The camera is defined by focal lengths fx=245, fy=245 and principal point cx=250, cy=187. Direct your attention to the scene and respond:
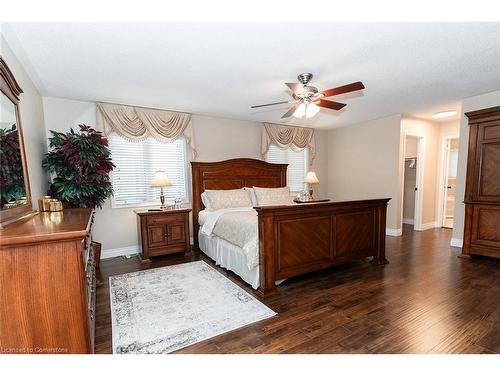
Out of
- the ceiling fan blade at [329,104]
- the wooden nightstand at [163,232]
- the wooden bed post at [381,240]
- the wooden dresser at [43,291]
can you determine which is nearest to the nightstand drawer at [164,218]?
the wooden nightstand at [163,232]

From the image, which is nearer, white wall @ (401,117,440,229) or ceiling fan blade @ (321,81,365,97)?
ceiling fan blade @ (321,81,365,97)

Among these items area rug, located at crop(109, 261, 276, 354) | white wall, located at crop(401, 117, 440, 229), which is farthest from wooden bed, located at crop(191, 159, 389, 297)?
white wall, located at crop(401, 117, 440, 229)

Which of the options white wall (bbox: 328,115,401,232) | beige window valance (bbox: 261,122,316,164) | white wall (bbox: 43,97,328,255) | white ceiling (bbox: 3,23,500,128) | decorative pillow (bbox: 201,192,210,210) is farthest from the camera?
beige window valance (bbox: 261,122,316,164)

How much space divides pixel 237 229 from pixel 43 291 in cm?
197

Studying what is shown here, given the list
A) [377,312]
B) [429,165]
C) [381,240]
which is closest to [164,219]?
[377,312]

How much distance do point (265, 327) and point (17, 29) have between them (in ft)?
10.3

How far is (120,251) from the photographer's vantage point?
409 cm

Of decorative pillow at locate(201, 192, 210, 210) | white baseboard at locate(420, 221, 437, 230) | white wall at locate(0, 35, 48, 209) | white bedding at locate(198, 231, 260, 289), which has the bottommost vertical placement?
white baseboard at locate(420, 221, 437, 230)

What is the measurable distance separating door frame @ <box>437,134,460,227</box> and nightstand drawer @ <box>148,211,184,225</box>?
5.95m

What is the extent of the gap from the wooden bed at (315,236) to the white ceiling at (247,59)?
5.12 feet

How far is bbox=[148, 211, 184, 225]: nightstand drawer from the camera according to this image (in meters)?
3.79

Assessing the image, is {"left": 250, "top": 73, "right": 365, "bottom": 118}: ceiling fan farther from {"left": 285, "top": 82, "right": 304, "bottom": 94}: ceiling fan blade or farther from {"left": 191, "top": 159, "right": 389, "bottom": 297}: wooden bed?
{"left": 191, "top": 159, "right": 389, "bottom": 297}: wooden bed

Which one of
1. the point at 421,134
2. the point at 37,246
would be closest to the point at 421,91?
the point at 421,134
